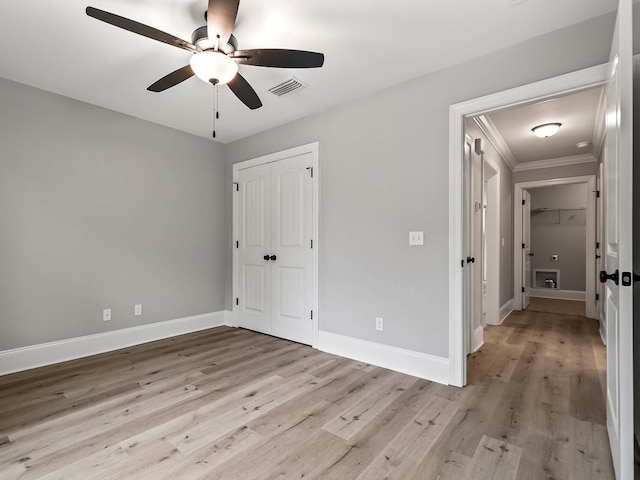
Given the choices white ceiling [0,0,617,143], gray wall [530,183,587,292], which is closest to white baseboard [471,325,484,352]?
white ceiling [0,0,617,143]

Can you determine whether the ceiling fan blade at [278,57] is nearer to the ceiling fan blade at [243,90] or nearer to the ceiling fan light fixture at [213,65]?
the ceiling fan light fixture at [213,65]

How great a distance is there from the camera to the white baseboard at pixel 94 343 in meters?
2.82

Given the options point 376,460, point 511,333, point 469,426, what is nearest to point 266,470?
point 376,460

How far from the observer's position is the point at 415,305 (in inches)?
108

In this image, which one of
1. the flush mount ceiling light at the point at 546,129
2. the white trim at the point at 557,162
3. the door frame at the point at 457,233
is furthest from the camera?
the white trim at the point at 557,162

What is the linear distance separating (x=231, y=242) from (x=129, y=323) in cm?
155

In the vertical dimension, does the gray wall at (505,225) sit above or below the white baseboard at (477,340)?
above

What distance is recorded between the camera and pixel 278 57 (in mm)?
1921

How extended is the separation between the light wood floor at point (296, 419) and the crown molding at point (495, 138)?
7.86ft

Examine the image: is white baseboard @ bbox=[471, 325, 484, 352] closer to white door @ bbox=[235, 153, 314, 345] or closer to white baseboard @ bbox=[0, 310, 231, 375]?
white door @ bbox=[235, 153, 314, 345]

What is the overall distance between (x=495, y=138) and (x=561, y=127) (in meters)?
0.71

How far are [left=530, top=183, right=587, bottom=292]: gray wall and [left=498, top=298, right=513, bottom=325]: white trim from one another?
2.33m

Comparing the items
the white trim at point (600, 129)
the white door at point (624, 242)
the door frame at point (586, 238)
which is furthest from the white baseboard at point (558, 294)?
the white door at point (624, 242)

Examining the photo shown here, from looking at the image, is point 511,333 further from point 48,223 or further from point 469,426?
point 48,223
